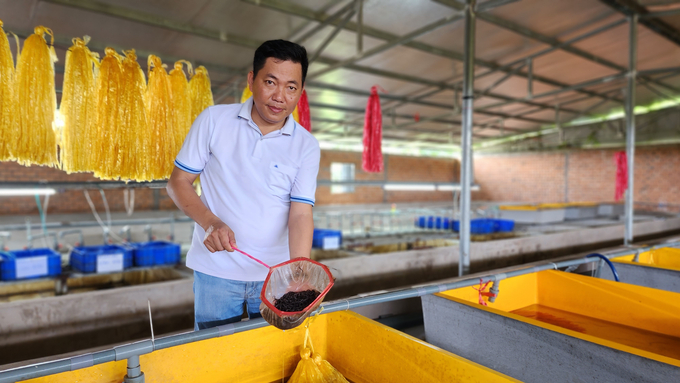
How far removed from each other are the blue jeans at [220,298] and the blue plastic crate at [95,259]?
8.31ft

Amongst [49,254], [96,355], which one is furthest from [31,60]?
[49,254]

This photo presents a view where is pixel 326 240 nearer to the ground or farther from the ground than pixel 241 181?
nearer to the ground

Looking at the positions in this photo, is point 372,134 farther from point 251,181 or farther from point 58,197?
point 58,197

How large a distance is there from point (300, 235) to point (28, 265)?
304cm

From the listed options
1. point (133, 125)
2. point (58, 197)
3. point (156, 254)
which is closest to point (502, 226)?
point (156, 254)

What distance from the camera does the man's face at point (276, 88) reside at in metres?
1.20

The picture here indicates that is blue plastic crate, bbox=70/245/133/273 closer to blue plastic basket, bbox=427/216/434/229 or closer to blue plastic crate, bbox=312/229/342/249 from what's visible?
blue plastic crate, bbox=312/229/342/249

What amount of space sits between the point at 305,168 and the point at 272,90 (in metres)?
0.30

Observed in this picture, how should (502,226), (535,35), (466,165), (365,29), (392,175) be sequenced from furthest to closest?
1. (392,175)
2. (502,226)
3. (535,35)
4. (365,29)
5. (466,165)

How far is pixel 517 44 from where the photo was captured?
19.1 feet

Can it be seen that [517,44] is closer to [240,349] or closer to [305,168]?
[305,168]

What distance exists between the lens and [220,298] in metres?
1.33

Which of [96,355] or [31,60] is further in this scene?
[31,60]

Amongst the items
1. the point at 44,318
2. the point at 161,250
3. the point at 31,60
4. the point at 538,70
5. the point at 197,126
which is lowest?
the point at 44,318
